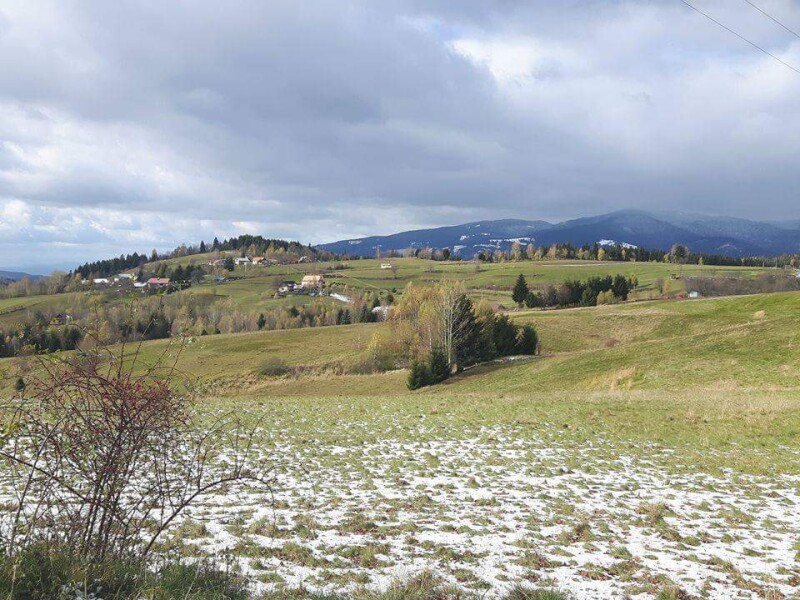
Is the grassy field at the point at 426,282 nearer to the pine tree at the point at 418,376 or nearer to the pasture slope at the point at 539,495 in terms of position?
the pine tree at the point at 418,376

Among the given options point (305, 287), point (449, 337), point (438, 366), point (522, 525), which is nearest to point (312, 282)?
point (305, 287)

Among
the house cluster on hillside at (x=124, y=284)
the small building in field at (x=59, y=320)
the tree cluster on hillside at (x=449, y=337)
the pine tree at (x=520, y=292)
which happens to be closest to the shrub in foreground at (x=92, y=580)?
the small building in field at (x=59, y=320)

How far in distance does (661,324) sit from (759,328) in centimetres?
2380

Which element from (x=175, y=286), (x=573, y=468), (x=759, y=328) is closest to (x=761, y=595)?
(x=573, y=468)

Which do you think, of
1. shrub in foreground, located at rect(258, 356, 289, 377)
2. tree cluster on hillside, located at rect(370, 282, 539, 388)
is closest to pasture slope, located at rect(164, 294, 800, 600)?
tree cluster on hillside, located at rect(370, 282, 539, 388)

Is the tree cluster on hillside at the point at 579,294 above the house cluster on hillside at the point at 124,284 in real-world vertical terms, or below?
below

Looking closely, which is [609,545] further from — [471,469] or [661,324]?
[661,324]

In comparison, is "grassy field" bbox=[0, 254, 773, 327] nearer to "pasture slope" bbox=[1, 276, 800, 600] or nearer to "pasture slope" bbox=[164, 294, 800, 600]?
"pasture slope" bbox=[1, 276, 800, 600]

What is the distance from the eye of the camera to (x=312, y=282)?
177250mm

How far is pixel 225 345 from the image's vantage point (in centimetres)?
8569

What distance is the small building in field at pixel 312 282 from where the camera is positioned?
17375 cm

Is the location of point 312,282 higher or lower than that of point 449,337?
higher

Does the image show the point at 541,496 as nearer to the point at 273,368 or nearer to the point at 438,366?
the point at 438,366

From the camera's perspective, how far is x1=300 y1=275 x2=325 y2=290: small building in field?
173750mm
